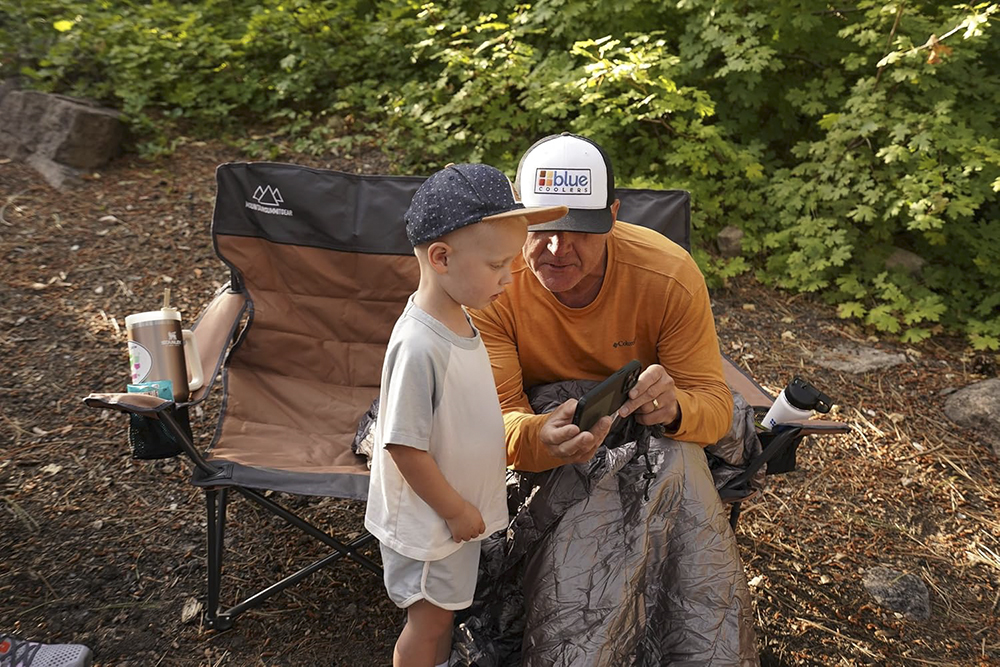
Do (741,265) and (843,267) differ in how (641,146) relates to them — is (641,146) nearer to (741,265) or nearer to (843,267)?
(741,265)

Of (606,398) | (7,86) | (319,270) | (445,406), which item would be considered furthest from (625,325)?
(7,86)

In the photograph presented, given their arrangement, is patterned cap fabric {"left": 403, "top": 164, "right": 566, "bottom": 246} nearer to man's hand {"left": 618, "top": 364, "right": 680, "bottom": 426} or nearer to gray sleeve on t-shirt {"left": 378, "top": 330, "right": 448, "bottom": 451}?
gray sleeve on t-shirt {"left": 378, "top": 330, "right": 448, "bottom": 451}

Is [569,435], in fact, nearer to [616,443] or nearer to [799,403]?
[616,443]

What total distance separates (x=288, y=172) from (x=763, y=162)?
2.76m

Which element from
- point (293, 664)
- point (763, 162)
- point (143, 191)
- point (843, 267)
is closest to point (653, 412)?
point (293, 664)

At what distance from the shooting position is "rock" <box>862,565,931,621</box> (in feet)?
7.20

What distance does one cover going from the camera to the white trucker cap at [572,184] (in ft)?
5.22

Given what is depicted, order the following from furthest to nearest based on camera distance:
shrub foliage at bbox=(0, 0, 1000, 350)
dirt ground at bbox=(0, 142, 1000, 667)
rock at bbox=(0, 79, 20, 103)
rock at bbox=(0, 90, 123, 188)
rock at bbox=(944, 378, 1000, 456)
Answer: rock at bbox=(0, 79, 20, 103) < rock at bbox=(0, 90, 123, 188) < shrub foliage at bbox=(0, 0, 1000, 350) < rock at bbox=(944, 378, 1000, 456) < dirt ground at bbox=(0, 142, 1000, 667)

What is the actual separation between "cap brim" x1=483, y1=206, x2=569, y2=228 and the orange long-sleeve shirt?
30 cm

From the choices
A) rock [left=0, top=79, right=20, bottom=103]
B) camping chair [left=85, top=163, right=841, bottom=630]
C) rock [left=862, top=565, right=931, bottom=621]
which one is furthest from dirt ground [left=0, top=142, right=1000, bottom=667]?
rock [left=0, top=79, right=20, bottom=103]

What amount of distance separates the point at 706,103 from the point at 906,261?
1.30 meters

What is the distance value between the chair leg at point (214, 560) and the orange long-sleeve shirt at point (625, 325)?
0.78 meters

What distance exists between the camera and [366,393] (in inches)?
96.5

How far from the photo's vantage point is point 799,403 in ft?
5.98
